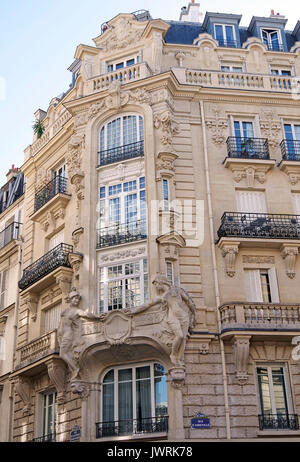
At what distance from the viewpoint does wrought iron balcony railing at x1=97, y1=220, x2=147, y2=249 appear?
68.9 ft

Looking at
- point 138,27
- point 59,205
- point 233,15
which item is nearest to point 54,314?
point 59,205

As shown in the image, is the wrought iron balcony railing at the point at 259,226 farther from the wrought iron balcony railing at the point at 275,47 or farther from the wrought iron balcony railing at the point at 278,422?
the wrought iron balcony railing at the point at 275,47

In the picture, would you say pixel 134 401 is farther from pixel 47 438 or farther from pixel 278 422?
pixel 278 422

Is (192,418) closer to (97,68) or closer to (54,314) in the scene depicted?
(54,314)

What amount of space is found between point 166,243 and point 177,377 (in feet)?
15.2

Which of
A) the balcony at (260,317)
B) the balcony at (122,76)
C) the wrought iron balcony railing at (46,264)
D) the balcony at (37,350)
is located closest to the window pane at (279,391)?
the balcony at (260,317)

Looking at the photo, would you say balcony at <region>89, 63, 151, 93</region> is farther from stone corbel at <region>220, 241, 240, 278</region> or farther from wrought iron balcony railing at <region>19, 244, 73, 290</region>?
stone corbel at <region>220, 241, 240, 278</region>

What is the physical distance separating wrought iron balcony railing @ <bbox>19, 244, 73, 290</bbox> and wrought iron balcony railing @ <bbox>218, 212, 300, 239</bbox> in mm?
6041

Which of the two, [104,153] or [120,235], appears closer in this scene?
[120,235]

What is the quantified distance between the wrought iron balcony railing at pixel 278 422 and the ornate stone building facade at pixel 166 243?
0.15 feet

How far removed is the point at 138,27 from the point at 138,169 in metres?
7.42

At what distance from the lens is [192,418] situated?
18203mm

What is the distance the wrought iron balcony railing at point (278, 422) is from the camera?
18.4 metres

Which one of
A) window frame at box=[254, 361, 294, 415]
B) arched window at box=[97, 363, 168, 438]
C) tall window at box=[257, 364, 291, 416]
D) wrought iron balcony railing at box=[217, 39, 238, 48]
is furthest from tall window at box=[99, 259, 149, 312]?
wrought iron balcony railing at box=[217, 39, 238, 48]
